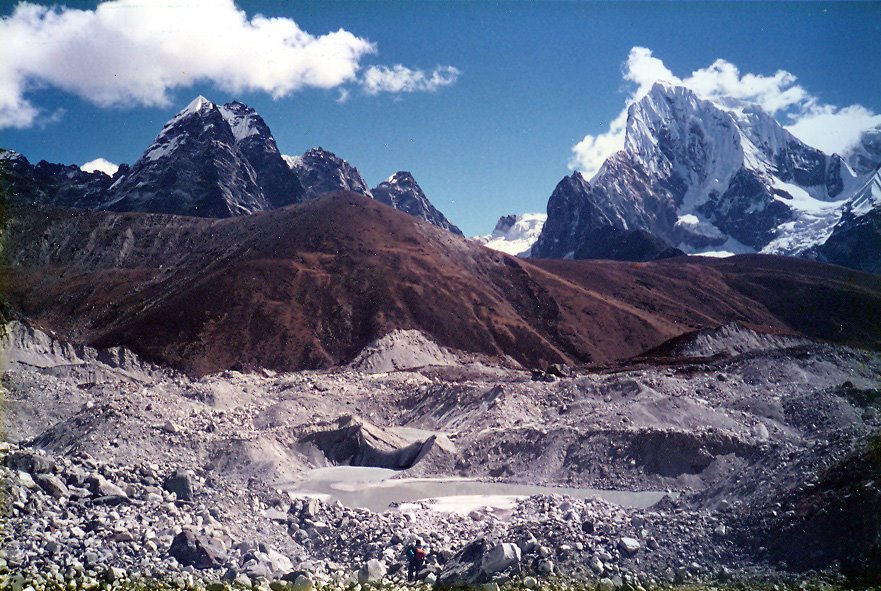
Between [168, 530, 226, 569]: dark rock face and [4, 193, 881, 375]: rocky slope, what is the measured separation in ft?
178

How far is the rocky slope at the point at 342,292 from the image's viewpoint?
7388 centimetres

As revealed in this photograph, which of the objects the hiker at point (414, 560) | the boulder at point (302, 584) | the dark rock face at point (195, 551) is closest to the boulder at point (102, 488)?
the dark rock face at point (195, 551)

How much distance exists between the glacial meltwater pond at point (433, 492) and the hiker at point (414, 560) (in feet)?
20.7

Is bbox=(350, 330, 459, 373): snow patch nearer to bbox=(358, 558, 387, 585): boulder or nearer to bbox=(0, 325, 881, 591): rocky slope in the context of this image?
bbox=(0, 325, 881, 591): rocky slope

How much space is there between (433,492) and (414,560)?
1048 centimetres

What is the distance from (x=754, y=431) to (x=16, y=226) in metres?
116

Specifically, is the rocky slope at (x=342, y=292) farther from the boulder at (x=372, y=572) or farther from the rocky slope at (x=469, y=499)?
the boulder at (x=372, y=572)

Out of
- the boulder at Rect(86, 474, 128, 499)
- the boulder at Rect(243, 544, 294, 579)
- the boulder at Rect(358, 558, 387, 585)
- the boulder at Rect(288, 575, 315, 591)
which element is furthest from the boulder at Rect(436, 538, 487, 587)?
the boulder at Rect(86, 474, 128, 499)

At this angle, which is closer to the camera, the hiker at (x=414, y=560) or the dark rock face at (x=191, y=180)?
the hiker at (x=414, y=560)

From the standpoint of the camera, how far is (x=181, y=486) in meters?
17.9

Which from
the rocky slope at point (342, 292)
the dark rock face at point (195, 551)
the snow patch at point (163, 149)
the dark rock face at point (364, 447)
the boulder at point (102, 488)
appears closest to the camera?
the dark rock face at point (195, 551)

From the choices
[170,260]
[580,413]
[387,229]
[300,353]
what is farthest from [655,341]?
[170,260]

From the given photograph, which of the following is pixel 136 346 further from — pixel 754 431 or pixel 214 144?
pixel 214 144

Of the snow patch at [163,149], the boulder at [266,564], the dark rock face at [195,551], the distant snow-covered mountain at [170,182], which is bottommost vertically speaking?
the boulder at [266,564]
